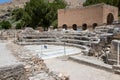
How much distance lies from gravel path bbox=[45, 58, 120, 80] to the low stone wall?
142 inches

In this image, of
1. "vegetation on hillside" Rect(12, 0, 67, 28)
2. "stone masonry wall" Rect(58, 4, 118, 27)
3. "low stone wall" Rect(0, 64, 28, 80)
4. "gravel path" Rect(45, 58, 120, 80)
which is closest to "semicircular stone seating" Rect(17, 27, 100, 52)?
"gravel path" Rect(45, 58, 120, 80)

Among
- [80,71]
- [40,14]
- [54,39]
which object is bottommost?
[80,71]

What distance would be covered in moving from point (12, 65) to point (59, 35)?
1426cm

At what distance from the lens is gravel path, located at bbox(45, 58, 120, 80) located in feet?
23.2

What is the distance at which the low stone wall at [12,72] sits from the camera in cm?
338

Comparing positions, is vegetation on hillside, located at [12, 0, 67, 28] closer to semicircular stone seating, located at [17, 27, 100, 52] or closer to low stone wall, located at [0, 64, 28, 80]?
semicircular stone seating, located at [17, 27, 100, 52]

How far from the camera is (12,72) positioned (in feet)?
11.3


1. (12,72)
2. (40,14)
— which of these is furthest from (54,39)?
(40,14)

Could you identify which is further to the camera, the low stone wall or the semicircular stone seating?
the semicircular stone seating

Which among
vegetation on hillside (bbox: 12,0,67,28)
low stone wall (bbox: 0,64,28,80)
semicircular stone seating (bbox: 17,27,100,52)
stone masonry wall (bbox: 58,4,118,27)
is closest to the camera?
low stone wall (bbox: 0,64,28,80)

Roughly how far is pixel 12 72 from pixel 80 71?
190 inches

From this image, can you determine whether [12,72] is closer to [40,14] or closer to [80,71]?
[80,71]

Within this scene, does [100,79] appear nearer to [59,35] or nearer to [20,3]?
[59,35]

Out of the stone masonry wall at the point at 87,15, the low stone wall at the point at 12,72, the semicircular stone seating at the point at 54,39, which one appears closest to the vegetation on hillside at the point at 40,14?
the stone masonry wall at the point at 87,15
